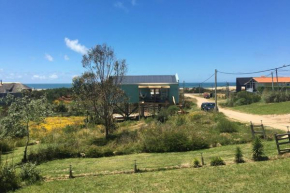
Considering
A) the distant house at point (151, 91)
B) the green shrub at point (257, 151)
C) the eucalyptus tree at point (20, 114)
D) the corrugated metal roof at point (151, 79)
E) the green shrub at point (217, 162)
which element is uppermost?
Answer: the corrugated metal roof at point (151, 79)

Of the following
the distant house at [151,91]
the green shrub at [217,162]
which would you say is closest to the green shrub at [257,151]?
the green shrub at [217,162]

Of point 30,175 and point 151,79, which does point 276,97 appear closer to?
point 151,79

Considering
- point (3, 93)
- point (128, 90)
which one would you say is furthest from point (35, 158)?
point (3, 93)

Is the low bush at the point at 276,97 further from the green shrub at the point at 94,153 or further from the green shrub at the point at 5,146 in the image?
the green shrub at the point at 5,146

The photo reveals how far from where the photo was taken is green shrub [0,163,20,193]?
9.20 metres

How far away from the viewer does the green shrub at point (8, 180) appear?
30.2 feet

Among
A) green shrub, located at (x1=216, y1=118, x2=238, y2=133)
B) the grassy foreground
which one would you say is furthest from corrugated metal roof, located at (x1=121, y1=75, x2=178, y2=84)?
the grassy foreground

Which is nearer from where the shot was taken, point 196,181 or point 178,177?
point 196,181

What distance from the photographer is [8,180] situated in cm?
939

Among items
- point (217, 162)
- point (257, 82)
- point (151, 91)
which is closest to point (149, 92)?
point (151, 91)

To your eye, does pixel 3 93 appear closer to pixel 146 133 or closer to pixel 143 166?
pixel 146 133

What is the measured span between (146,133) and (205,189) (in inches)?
335

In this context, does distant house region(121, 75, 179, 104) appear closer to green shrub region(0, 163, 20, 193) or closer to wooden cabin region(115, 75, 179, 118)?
wooden cabin region(115, 75, 179, 118)

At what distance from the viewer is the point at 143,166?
10.8 m
